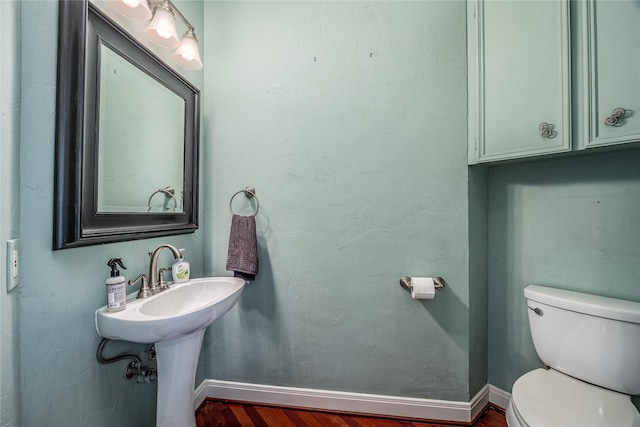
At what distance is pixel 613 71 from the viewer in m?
0.95

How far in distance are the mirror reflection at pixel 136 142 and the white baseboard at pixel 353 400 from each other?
1.05m

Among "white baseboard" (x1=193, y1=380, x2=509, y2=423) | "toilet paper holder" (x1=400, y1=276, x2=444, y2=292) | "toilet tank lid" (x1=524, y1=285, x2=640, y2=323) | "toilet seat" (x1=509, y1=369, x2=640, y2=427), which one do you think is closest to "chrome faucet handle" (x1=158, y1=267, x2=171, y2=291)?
"white baseboard" (x1=193, y1=380, x2=509, y2=423)

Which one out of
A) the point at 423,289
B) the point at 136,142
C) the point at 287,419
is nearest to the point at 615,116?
the point at 423,289

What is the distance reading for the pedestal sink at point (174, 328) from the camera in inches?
32.2

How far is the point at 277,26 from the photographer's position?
4.60 feet

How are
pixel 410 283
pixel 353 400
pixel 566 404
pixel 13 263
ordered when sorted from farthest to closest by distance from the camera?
pixel 353 400
pixel 410 283
pixel 566 404
pixel 13 263

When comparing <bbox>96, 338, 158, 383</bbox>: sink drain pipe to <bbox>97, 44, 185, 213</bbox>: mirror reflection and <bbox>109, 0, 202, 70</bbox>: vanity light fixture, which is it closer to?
<bbox>97, 44, 185, 213</bbox>: mirror reflection

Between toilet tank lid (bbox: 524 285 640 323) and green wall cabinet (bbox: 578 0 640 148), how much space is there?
0.63 meters

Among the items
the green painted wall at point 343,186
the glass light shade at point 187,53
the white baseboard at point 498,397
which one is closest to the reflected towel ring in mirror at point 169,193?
the green painted wall at point 343,186

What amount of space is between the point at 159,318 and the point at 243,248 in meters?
0.55

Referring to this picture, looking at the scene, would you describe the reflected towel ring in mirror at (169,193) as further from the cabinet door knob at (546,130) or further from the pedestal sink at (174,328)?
the cabinet door knob at (546,130)

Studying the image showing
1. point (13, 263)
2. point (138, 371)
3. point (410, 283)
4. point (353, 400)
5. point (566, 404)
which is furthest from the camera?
point (353, 400)

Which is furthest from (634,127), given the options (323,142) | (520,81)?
(323,142)

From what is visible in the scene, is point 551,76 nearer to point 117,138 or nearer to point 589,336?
point 589,336
